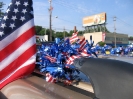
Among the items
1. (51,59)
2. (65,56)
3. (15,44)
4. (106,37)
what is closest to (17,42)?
(15,44)

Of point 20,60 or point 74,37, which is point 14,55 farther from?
point 74,37

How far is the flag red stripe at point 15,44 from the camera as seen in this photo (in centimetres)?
193

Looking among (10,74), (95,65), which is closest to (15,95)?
(10,74)

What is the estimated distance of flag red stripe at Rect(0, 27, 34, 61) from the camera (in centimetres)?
193

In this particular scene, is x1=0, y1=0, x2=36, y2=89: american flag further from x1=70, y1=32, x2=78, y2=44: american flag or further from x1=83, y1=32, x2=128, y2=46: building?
x1=83, y1=32, x2=128, y2=46: building

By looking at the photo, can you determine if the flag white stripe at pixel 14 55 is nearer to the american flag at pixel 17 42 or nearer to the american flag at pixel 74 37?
the american flag at pixel 17 42

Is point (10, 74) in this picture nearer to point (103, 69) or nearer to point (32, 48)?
point (32, 48)

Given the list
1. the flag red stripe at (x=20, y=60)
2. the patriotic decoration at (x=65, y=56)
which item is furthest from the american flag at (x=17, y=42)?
the patriotic decoration at (x=65, y=56)

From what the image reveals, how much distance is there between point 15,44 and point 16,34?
107 mm

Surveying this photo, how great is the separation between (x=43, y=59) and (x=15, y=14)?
1.21 meters

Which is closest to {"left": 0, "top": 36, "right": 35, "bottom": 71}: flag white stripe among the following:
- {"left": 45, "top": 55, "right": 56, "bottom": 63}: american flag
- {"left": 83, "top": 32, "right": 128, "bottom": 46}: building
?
{"left": 45, "top": 55, "right": 56, "bottom": 63}: american flag

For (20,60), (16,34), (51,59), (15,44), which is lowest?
(51,59)

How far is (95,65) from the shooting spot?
4.74ft

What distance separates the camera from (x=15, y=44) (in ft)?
6.38
